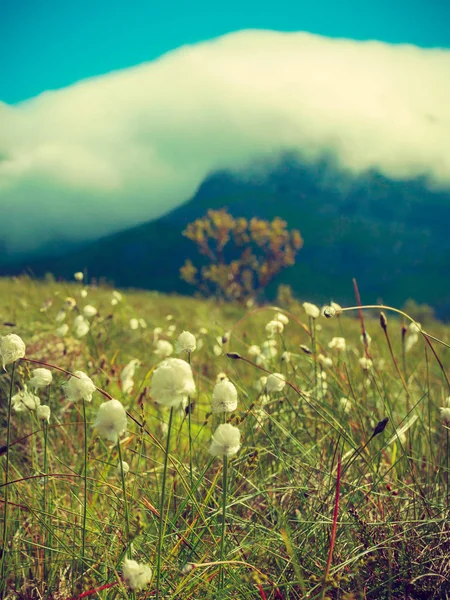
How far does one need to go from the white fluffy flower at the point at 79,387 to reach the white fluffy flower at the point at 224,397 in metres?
0.38

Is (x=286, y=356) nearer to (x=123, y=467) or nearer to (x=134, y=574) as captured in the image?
(x=123, y=467)

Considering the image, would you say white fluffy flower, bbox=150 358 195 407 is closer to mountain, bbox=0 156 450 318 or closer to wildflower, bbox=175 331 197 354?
wildflower, bbox=175 331 197 354

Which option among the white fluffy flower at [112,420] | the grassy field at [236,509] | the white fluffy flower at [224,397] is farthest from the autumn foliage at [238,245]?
the white fluffy flower at [112,420]

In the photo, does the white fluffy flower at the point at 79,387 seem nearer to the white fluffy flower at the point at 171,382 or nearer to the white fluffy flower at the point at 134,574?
the white fluffy flower at the point at 171,382

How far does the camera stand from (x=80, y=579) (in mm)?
1524

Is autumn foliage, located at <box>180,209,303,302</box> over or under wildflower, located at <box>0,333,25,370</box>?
under

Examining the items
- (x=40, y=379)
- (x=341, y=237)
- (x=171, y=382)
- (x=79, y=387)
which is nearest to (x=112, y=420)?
(x=171, y=382)

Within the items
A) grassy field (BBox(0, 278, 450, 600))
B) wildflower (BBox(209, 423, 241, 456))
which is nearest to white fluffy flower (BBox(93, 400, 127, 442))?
grassy field (BBox(0, 278, 450, 600))

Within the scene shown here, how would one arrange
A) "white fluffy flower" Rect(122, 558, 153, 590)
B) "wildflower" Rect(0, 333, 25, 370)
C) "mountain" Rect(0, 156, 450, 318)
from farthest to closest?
"mountain" Rect(0, 156, 450, 318) < "wildflower" Rect(0, 333, 25, 370) < "white fluffy flower" Rect(122, 558, 153, 590)

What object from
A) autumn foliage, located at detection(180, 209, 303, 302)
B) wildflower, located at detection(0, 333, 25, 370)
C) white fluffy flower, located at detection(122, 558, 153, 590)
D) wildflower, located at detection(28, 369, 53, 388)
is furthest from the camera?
autumn foliage, located at detection(180, 209, 303, 302)

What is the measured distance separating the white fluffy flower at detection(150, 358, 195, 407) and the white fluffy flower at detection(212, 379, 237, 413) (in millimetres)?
179

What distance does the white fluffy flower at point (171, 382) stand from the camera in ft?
3.71

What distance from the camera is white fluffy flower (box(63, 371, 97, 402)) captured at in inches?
57.5

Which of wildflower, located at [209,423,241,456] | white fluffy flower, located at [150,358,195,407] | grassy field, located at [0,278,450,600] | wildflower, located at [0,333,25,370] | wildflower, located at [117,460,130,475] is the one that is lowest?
→ grassy field, located at [0,278,450,600]
